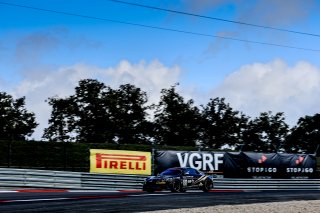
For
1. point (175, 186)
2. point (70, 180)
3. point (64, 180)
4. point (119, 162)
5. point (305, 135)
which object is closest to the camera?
point (175, 186)

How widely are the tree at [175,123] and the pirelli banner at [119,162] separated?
4956 cm

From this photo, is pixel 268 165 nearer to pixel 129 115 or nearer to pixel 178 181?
pixel 178 181

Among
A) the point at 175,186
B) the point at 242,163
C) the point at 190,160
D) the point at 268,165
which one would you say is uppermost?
the point at 190,160

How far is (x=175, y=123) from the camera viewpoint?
2985 inches

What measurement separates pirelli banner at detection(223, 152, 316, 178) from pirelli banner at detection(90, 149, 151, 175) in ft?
14.6

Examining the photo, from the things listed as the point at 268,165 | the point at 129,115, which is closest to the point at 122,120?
the point at 129,115

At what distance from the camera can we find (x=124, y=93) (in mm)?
76875

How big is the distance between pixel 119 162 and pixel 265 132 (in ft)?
225

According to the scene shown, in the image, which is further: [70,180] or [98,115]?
[98,115]

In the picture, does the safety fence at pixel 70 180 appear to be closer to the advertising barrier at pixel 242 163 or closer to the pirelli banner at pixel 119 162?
the pirelli banner at pixel 119 162

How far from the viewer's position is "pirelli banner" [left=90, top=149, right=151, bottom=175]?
23828 mm

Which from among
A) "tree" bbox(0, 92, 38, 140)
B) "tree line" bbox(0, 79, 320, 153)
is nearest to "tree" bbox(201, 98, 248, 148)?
"tree line" bbox(0, 79, 320, 153)

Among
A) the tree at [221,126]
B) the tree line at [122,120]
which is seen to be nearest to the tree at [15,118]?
the tree line at [122,120]

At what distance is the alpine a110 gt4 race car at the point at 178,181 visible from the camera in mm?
21594
